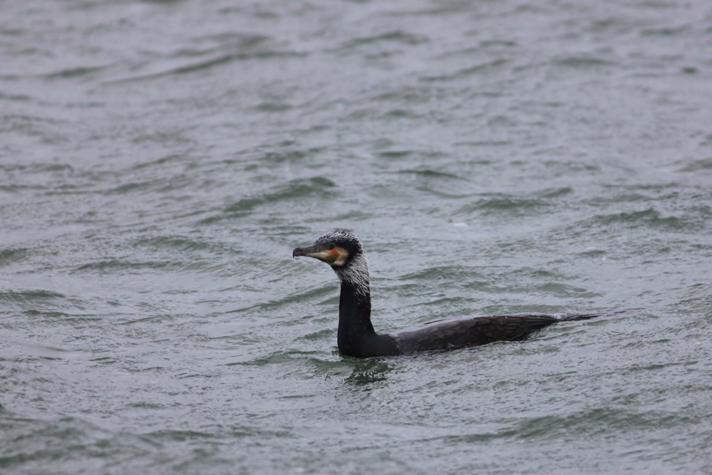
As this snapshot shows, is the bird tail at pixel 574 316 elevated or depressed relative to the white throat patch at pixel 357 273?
depressed

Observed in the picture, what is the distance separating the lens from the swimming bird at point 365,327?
10.7 m

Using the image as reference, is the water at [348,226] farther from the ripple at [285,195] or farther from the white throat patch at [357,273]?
the white throat patch at [357,273]

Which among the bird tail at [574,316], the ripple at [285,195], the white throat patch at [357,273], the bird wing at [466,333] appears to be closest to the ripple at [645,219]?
the bird tail at [574,316]

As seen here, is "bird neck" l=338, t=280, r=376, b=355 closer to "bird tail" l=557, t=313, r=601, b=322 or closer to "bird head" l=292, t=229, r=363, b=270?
"bird head" l=292, t=229, r=363, b=270

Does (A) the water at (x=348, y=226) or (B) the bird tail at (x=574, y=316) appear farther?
(B) the bird tail at (x=574, y=316)

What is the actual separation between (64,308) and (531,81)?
33.7 ft

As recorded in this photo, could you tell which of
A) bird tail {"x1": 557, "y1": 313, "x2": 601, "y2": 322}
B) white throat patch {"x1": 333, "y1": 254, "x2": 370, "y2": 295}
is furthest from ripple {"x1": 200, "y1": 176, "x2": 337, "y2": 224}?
bird tail {"x1": 557, "y1": 313, "x2": 601, "y2": 322}

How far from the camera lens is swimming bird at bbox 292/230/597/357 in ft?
35.1

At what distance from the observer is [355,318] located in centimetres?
1078

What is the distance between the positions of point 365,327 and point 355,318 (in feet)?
0.34


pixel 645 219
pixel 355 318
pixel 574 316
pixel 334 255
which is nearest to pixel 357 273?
pixel 334 255

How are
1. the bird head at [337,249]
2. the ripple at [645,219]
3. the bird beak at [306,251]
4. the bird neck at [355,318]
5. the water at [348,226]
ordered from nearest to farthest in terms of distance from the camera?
1. the water at [348,226]
2. the bird beak at [306,251]
3. the bird head at [337,249]
4. the bird neck at [355,318]
5. the ripple at [645,219]

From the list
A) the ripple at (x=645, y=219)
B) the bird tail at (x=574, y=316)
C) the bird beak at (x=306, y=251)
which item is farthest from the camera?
the ripple at (x=645, y=219)

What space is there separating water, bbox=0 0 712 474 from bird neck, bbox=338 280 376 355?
0.52 feet
